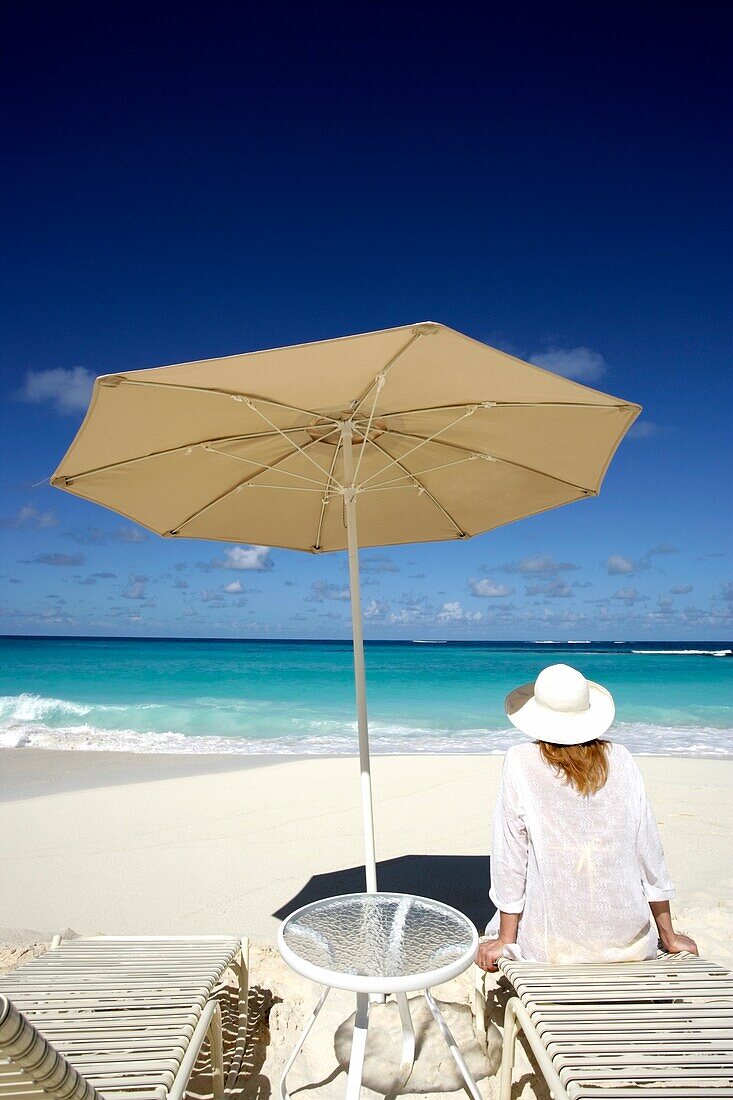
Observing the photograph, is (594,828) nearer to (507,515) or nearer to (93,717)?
(507,515)

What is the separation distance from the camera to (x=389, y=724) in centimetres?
1573

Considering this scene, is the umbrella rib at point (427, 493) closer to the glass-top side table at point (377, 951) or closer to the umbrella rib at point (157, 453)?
the umbrella rib at point (157, 453)

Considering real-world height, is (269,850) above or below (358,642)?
below

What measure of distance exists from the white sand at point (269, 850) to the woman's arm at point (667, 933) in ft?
Result: 2.37

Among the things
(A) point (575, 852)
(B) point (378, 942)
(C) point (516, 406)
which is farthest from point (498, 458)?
(B) point (378, 942)

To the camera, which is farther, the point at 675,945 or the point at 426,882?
the point at 426,882

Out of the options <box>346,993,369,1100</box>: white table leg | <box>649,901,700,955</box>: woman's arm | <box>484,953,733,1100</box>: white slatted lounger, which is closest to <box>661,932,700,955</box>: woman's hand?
<box>649,901,700,955</box>: woman's arm

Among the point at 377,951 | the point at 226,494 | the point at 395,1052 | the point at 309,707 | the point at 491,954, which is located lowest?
the point at 309,707

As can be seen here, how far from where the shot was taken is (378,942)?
7.26 ft

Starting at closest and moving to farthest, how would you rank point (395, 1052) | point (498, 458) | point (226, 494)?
point (395, 1052), point (498, 458), point (226, 494)

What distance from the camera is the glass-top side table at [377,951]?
6.24ft

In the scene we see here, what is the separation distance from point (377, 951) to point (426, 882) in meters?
2.79

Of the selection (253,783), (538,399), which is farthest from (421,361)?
(253,783)

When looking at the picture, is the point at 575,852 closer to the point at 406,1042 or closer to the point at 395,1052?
the point at 406,1042
